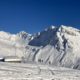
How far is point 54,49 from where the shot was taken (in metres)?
78.4

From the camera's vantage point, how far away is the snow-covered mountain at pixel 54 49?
70188mm

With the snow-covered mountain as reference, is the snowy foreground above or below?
below

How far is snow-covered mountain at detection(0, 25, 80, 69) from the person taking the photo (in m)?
70.2

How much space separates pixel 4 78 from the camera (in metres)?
14.9

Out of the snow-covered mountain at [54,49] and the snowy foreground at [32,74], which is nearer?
the snowy foreground at [32,74]

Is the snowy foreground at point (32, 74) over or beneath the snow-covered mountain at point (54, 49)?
beneath

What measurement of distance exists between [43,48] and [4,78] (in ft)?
208

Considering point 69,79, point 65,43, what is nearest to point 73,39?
point 65,43

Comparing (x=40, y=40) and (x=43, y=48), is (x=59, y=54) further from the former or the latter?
(x=40, y=40)

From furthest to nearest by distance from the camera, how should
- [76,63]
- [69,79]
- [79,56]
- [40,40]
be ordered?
[40,40] → [79,56] → [76,63] → [69,79]

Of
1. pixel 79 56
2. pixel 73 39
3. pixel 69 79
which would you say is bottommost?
pixel 69 79

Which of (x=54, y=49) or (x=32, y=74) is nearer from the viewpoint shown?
(x=32, y=74)

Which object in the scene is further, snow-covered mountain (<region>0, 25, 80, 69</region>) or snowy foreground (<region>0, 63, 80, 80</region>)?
snow-covered mountain (<region>0, 25, 80, 69</region>)

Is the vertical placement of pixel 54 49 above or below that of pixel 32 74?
above
